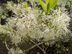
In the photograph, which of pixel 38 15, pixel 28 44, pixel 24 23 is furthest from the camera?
pixel 28 44

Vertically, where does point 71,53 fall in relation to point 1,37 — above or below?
below

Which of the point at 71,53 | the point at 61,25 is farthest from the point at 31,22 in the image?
the point at 71,53

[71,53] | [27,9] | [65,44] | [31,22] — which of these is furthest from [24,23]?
[71,53]

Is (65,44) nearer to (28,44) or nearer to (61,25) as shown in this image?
(28,44)

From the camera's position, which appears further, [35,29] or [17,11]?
[17,11]

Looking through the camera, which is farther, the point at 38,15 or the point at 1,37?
the point at 1,37

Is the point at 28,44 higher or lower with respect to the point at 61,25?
lower

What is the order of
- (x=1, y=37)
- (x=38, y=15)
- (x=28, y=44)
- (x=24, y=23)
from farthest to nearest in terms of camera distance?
(x=1, y=37), (x=28, y=44), (x=38, y=15), (x=24, y=23)

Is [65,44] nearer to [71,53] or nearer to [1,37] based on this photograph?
[71,53]

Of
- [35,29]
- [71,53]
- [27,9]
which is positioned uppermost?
[27,9]
